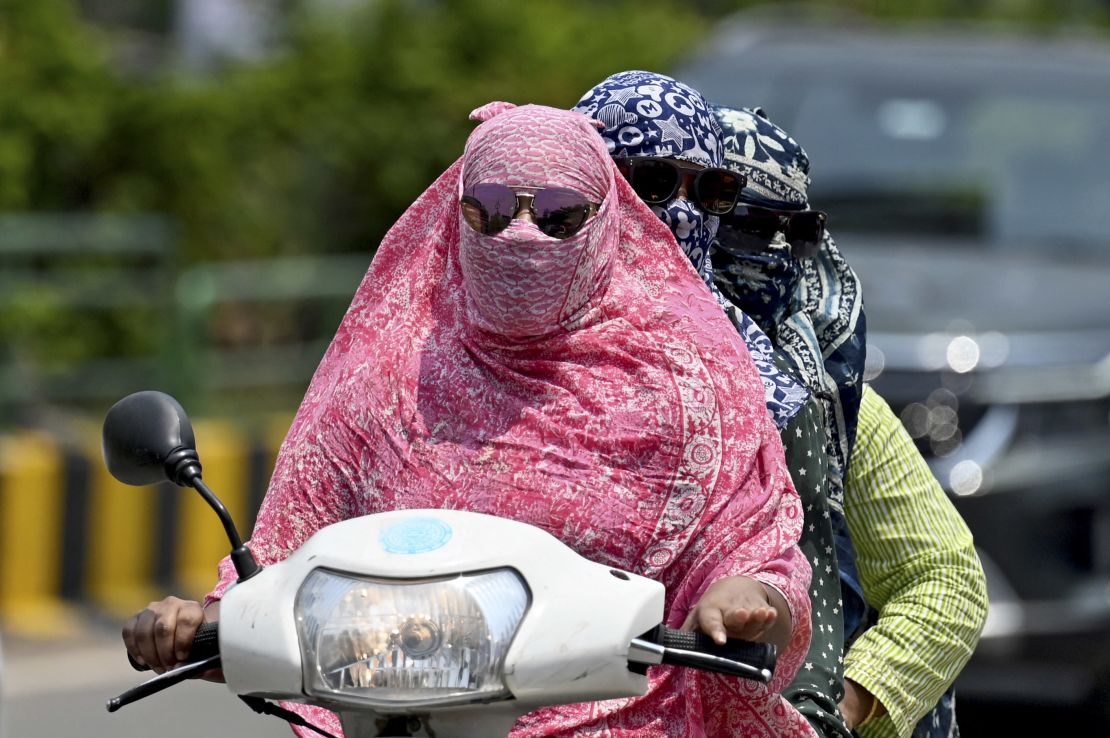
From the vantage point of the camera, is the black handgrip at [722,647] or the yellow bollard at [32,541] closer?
the black handgrip at [722,647]

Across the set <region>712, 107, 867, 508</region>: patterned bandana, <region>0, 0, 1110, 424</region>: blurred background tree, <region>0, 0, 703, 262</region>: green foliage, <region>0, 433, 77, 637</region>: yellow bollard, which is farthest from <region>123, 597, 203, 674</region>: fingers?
<region>0, 0, 703, 262</region>: green foliage

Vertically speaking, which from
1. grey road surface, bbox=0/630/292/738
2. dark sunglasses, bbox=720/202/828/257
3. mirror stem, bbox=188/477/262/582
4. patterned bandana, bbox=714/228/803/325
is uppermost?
dark sunglasses, bbox=720/202/828/257

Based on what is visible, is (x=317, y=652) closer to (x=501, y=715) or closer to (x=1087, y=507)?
(x=501, y=715)

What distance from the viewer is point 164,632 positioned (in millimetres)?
2004

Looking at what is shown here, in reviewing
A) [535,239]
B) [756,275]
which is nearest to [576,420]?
[535,239]

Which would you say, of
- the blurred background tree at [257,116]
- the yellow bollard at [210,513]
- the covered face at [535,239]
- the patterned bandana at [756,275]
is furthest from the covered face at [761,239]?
the blurred background tree at [257,116]

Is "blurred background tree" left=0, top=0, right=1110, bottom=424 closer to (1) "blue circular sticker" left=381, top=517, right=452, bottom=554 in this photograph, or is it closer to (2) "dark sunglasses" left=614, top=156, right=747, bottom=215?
(2) "dark sunglasses" left=614, top=156, right=747, bottom=215

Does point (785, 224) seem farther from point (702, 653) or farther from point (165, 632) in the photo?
point (165, 632)

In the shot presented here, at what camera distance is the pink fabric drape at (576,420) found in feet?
6.82

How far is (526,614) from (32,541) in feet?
21.4

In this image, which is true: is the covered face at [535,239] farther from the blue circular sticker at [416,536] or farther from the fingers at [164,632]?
the fingers at [164,632]

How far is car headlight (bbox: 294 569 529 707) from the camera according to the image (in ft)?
5.95

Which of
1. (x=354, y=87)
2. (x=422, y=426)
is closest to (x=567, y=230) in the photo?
(x=422, y=426)

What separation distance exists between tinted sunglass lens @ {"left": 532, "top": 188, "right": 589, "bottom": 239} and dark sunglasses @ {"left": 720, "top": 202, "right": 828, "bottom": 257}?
1.98 ft
